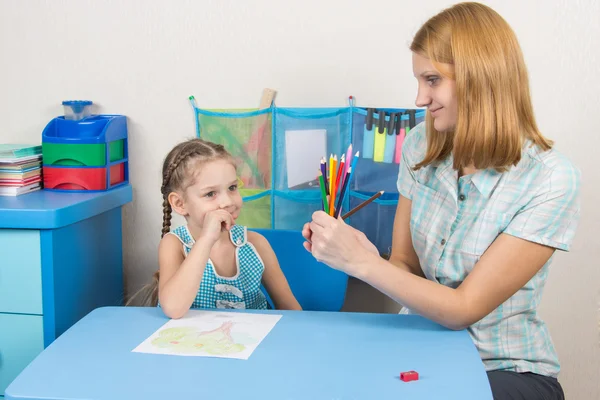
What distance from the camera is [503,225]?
4.32 ft

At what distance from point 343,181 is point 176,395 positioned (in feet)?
1.57

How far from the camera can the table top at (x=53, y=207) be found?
63.6 inches

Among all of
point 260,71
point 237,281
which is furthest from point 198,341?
point 260,71

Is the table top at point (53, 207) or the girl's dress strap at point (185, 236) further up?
the table top at point (53, 207)

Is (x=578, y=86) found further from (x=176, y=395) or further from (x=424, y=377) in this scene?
(x=176, y=395)

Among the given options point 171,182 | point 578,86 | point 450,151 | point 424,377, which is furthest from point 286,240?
point 578,86

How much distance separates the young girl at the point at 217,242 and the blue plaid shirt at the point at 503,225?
1.25 ft

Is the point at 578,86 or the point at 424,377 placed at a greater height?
the point at 578,86

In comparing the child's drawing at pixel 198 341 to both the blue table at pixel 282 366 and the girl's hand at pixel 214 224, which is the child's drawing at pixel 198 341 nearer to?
the blue table at pixel 282 366

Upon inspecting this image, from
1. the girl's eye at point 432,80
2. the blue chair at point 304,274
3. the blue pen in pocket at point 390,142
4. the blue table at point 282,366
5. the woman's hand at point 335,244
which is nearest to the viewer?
the blue table at point 282,366

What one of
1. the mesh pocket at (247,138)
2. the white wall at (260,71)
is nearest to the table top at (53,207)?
the white wall at (260,71)

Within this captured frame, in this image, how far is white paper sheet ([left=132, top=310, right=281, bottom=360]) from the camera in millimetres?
1110

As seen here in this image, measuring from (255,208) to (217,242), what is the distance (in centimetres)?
40

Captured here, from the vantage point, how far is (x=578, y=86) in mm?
1900
